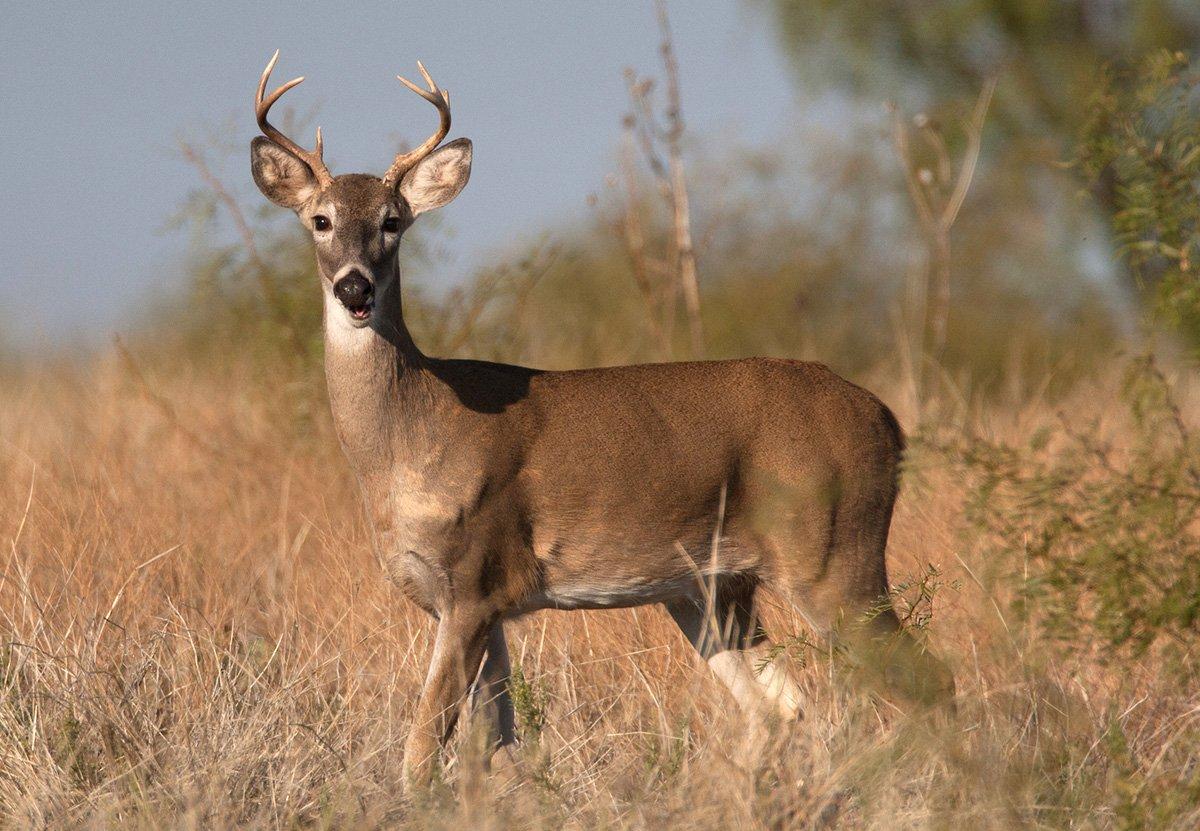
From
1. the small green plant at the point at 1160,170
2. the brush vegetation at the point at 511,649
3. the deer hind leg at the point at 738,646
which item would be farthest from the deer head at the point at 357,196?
the small green plant at the point at 1160,170

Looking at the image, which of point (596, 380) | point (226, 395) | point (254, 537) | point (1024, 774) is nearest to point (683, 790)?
point (1024, 774)

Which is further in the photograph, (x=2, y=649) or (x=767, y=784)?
(x=2, y=649)

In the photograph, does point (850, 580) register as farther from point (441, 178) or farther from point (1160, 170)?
point (441, 178)

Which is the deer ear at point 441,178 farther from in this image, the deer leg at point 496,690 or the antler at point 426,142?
the deer leg at point 496,690

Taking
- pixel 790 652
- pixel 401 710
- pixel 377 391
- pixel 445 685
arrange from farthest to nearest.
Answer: pixel 790 652, pixel 401 710, pixel 377 391, pixel 445 685

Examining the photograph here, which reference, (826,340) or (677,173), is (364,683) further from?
(826,340)

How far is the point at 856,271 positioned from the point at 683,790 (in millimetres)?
13078

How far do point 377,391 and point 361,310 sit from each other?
0.36 m

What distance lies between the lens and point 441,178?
577 cm

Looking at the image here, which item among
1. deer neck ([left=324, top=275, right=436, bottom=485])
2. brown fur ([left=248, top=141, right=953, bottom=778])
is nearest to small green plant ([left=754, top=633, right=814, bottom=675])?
brown fur ([left=248, top=141, right=953, bottom=778])

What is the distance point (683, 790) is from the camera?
4.07 meters

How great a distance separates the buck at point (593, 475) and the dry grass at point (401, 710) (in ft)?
0.99

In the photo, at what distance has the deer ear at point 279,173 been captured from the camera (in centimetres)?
558

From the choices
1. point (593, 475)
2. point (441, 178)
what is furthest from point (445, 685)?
point (441, 178)
